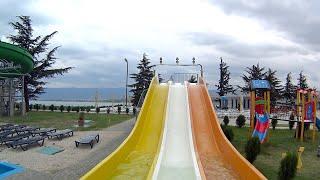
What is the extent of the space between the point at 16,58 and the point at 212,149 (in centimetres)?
1887

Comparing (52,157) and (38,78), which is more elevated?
(38,78)

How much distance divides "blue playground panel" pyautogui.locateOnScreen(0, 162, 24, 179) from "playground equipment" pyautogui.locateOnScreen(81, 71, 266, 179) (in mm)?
3768

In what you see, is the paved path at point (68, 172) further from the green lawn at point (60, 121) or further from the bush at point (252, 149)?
the green lawn at point (60, 121)

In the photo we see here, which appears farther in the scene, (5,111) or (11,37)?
(11,37)

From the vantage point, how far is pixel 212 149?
15055 millimetres

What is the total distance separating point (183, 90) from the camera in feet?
79.0

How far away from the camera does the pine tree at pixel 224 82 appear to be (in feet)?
194

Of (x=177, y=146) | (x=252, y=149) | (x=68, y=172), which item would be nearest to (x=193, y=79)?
(x=177, y=146)

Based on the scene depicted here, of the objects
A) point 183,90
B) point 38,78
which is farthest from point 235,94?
point 183,90

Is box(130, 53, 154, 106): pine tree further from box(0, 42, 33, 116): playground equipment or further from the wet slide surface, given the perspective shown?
the wet slide surface

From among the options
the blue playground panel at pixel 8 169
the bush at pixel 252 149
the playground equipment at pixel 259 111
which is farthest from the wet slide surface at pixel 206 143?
the blue playground panel at pixel 8 169

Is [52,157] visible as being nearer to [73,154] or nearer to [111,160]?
[73,154]

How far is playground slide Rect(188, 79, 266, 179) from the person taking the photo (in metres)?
11.6

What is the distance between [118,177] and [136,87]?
46436mm
